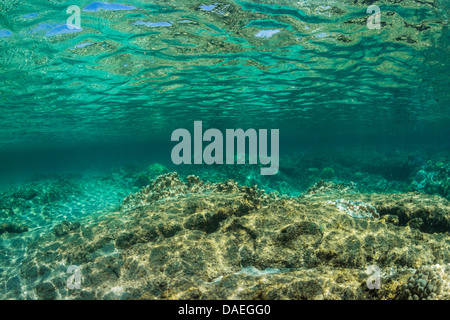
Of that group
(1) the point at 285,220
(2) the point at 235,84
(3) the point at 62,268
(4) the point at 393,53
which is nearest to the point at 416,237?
(1) the point at 285,220

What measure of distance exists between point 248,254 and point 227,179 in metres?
8.63

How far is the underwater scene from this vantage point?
16.5 ft

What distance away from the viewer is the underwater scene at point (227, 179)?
5035mm

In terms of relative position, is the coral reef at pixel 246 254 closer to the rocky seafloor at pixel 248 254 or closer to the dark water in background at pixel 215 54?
the rocky seafloor at pixel 248 254

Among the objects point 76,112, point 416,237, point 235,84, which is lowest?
point 416,237

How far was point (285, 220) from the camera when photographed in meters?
5.77

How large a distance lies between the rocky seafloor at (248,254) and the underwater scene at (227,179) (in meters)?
0.03

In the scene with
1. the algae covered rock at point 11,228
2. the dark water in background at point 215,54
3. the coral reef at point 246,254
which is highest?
the dark water in background at point 215,54

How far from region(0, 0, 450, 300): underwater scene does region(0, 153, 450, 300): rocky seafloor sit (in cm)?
3

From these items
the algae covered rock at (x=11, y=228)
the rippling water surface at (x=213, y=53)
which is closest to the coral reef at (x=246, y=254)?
the algae covered rock at (x=11, y=228)

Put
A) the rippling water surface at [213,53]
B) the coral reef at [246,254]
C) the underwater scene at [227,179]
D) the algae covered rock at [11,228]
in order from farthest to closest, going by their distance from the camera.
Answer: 1. the rippling water surface at [213,53]
2. the algae covered rock at [11,228]
3. the underwater scene at [227,179]
4. the coral reef at [246,254]

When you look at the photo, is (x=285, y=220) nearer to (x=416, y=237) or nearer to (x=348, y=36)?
(x=416, y=237)

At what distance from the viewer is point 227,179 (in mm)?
13992
